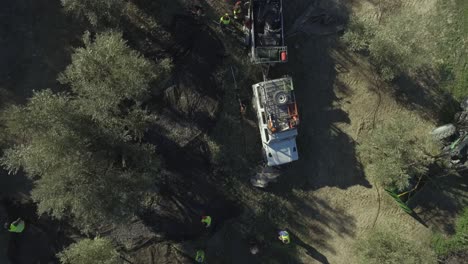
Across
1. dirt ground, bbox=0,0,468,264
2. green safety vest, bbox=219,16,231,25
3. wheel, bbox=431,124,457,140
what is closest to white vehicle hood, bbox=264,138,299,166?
dirt ground, bbox=0,0,468,264

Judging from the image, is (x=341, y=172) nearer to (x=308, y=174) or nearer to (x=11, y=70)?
(x=308, y=174)

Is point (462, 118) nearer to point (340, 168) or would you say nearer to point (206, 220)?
point (340, 168)

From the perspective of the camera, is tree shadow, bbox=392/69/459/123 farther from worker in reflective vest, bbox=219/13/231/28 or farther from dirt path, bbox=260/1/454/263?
worker in reflective vest, bbox=219/13/231/28

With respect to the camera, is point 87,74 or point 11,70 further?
point 11,70

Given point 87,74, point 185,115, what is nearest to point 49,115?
point 87,74

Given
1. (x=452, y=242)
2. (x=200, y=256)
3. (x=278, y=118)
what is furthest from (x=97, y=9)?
(x=452, y=242)
